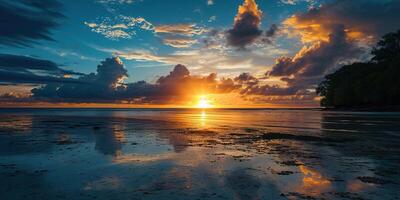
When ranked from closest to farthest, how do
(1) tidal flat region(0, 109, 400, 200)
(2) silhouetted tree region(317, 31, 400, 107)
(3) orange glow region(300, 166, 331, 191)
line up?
(1) tidal flat region(0, 109, 400, 200) → (3) orange glow region(300, 166, 331, 191) → (2) silhouetted tree region(317, 31, 400, 107)

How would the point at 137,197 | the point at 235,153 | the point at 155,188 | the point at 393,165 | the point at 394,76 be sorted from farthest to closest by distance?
the point at 394,76, the point at 235,153, the point at 393,165, the point at 155,188, the point at 137,197

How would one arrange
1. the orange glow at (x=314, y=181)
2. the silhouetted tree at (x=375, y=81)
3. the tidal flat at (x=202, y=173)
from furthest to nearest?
the silhouetted tree at (x=375, y=81)
the orange glow at (x=314, y=181)
the tidal flat at (x=202, y=173)

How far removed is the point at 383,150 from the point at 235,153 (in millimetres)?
8244

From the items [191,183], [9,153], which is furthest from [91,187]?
[9,153]

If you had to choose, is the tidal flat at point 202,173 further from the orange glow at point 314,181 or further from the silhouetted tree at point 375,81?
the silhouetted tree at point 375,81

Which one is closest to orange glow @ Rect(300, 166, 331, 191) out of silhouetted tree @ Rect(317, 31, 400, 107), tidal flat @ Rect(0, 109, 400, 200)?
tidal flat @ Rect(0, 109, 400, 200)

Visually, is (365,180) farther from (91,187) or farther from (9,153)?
(9,153)

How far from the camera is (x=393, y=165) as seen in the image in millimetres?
11852

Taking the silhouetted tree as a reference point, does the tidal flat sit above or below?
below

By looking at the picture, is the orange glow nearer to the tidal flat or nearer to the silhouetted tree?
the tidal flat

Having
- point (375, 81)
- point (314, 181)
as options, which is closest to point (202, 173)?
point (314, 181)

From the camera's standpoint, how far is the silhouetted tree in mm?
79750

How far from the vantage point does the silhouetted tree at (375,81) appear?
7975 cm

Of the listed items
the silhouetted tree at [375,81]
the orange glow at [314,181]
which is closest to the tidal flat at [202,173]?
the orange glow at [314,181]
